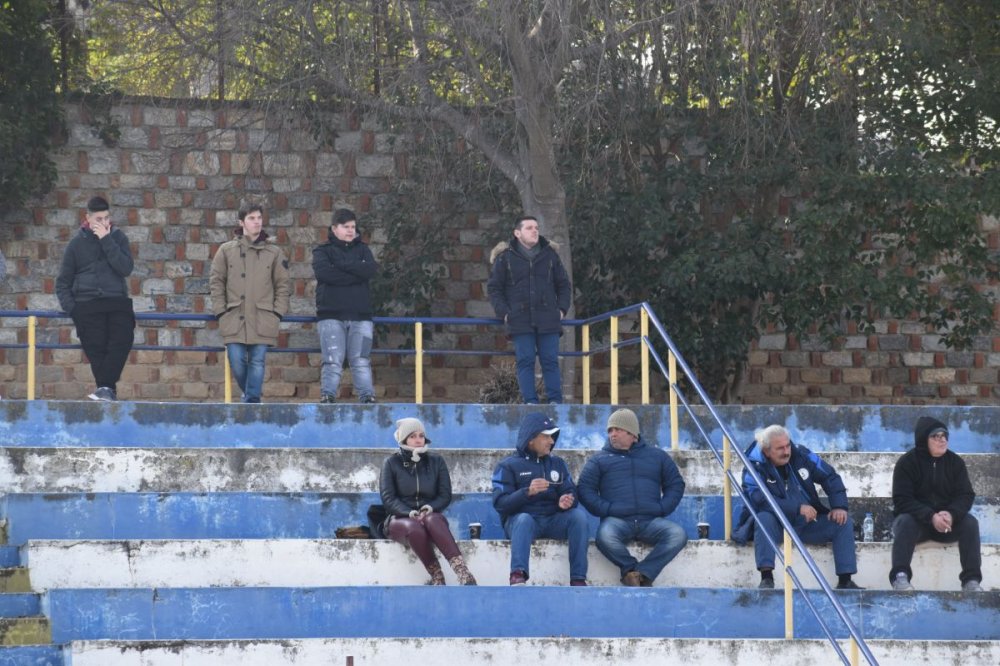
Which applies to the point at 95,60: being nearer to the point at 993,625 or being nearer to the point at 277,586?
the point at 277,586

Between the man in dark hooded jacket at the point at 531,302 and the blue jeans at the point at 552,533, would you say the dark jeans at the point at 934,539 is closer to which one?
the blue jeans at the point at 552,533

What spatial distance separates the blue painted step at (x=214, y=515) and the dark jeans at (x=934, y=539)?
1141mm

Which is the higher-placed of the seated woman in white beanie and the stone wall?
the stone wall

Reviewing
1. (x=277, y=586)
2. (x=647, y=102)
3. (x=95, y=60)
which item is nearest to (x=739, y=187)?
(x=647, y=102)

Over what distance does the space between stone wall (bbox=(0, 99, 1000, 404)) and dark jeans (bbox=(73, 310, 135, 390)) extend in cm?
479

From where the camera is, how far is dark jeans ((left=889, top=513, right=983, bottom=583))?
1026 cm

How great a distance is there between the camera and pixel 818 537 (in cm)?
1052

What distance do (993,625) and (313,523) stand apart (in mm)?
3868

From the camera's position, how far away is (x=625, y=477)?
10.5m

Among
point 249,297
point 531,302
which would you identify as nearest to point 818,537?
point 531,302

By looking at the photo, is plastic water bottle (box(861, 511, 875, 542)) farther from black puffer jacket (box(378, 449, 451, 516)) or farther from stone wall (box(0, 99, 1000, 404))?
stone wall (box(0, 99, 1000, 404))

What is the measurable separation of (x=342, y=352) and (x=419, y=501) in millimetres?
3387

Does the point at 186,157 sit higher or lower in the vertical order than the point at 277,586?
higher

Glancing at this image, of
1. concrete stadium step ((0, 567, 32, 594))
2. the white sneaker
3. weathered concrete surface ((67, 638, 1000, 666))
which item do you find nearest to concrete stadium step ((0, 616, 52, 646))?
weathered concrete surface ((67, 638, 1000, 666))
